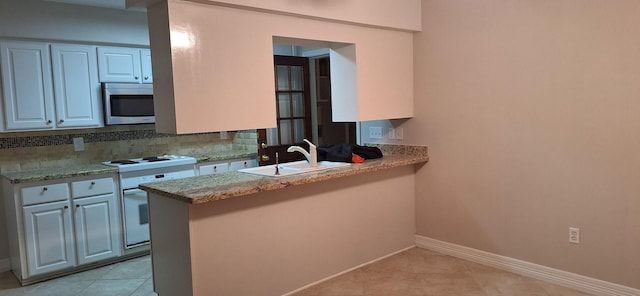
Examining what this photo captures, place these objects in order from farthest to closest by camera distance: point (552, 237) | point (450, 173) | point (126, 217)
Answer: point (126, 217) → point (450, 173) → point (552, 237)

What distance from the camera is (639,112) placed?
2.71 meters

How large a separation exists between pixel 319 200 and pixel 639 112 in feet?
6.99

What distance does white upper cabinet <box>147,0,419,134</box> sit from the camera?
100 inches

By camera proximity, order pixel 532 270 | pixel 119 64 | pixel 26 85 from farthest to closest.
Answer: pixel 119 64, pixel 26 85, pixel 532 270

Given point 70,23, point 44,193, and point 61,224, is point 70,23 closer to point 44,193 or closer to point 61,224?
point 44,193

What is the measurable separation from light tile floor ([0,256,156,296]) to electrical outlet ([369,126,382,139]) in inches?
93.1

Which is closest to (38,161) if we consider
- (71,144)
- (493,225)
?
(71,144)

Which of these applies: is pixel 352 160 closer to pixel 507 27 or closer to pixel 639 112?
pixel 507 27

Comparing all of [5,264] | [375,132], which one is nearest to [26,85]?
[5,264]

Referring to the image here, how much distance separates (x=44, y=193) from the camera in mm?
3568

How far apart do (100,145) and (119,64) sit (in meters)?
0.83

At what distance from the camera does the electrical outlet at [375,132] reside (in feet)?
14.0

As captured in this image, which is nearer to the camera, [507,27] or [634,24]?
[634,24]

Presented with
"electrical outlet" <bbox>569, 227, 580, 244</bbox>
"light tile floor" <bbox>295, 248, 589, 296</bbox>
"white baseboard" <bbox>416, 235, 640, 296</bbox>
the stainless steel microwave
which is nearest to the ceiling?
the stainless steel microwave
